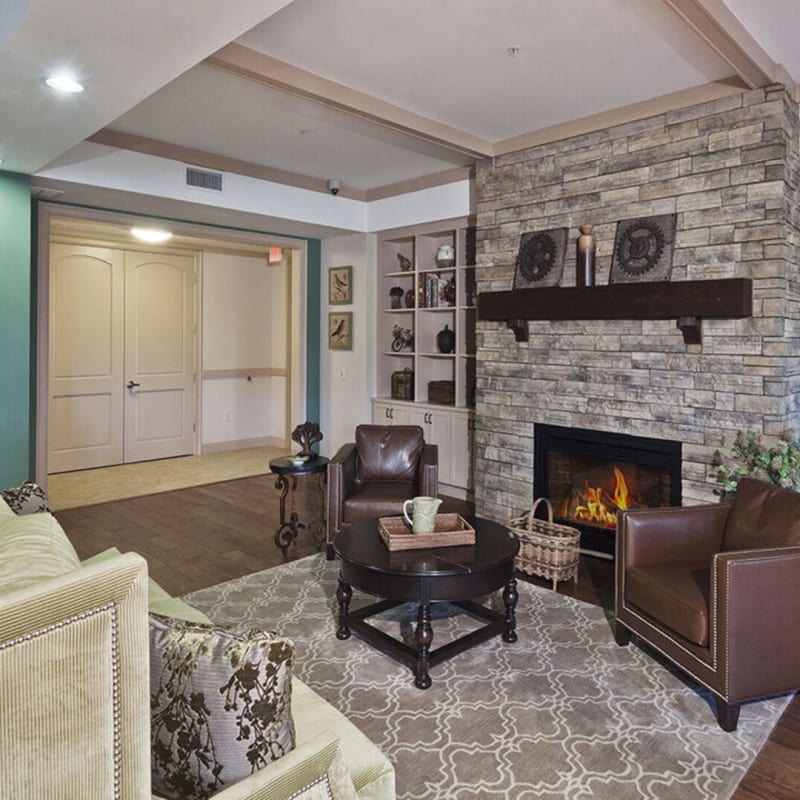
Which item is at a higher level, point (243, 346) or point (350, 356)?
point (243, 346)

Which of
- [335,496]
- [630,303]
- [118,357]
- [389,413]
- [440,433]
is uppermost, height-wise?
[630,303]

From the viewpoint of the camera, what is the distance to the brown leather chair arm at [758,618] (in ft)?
7.16

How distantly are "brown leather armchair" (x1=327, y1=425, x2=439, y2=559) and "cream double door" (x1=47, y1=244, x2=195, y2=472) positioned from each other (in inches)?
157

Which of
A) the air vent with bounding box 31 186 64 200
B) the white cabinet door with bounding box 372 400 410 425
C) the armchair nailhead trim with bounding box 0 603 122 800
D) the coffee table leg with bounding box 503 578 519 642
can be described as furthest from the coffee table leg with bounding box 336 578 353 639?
the air vent with bounding box 31 186 64 200

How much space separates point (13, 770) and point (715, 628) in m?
2.17

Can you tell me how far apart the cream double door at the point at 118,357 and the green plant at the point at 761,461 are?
19.4ft

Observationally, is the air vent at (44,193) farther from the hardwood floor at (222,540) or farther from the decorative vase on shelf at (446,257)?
the decorative vase on shelf at (446,257)

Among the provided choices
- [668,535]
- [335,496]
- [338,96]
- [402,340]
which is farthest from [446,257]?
[668,535]

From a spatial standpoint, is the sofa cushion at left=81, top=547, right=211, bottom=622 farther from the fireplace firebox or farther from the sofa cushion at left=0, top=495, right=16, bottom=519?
the fireplace firebox

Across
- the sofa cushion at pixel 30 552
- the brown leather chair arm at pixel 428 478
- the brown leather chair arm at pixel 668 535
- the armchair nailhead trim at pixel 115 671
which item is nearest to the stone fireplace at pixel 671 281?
the brown leather chair arm at pixel 668 535

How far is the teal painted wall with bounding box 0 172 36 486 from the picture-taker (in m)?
4.04

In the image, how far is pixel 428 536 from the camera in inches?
107

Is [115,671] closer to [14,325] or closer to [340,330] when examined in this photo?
[14,325]

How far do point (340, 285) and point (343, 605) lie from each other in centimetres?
409
